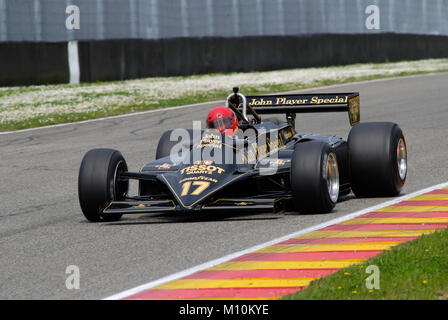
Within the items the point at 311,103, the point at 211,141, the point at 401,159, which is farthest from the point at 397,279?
the point at 311,103

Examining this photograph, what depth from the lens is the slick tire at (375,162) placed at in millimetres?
8719

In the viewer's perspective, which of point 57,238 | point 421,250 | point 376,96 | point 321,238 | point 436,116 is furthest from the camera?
point 376,96

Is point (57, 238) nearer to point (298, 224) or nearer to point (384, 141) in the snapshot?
point (298, 224)

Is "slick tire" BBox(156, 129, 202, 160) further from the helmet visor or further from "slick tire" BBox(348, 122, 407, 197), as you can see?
"slick tire" BBox(348, 122, 407, 197)

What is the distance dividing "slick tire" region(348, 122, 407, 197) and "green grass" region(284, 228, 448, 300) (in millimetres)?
A: 2659

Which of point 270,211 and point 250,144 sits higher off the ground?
point 250,144

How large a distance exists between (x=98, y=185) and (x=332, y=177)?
232cm

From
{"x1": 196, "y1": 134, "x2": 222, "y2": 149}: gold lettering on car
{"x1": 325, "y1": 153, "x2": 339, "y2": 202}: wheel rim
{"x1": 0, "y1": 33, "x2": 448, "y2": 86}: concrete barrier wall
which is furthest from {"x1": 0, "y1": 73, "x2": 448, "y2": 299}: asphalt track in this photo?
{"x1": 0, "y1": 33, "x2": 448, "y2": 86}: concrete barrier wall

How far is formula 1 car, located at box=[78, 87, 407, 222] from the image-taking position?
7770 millimetres

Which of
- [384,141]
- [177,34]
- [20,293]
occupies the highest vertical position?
[177,34]

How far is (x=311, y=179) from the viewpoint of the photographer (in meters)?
7.72

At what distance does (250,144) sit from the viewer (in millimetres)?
8562

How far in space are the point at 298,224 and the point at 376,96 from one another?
45.0ft
